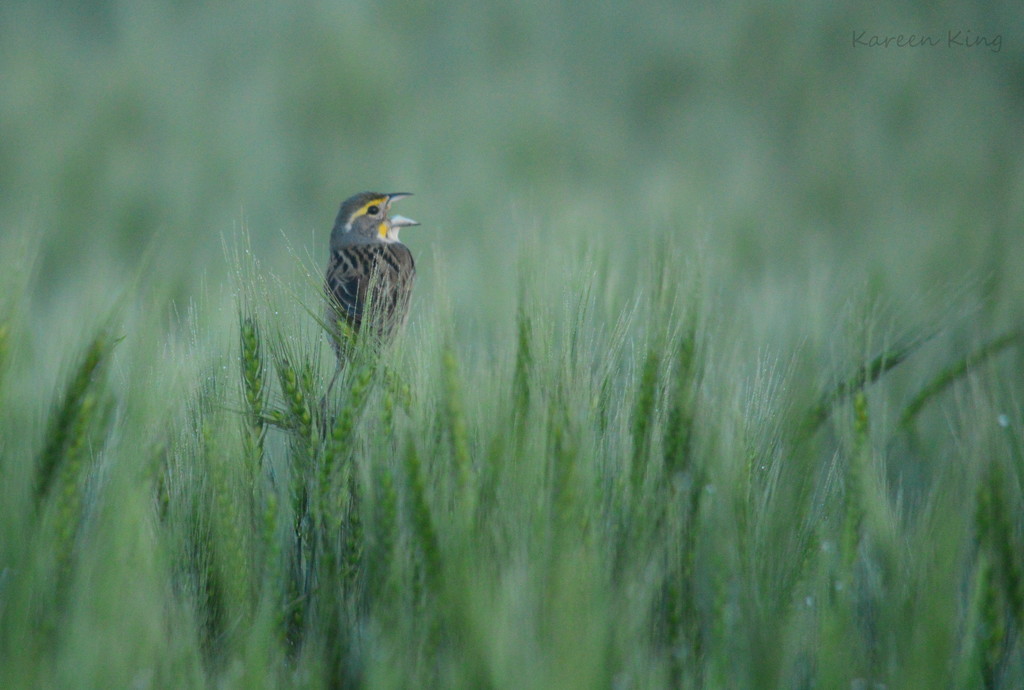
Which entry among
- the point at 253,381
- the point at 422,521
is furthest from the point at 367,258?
the point at 422,521

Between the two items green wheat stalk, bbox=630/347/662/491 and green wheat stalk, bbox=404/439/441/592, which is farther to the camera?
green wheat stalk, bbox=630/347/662/491

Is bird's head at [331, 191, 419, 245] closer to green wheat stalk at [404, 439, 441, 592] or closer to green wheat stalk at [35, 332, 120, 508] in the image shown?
green wheat stalk at [35, 332, 120, 508]

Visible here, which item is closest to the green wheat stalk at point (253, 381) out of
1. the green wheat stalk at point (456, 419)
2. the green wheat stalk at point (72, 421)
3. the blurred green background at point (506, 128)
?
the green wheat stalk at point (72, 421)

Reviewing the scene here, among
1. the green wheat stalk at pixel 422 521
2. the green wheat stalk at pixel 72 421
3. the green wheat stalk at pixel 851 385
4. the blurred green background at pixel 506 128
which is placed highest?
the blurred green background at pixel 506 128

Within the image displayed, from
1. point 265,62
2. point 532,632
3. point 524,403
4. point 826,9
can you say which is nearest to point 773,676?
point 532,632

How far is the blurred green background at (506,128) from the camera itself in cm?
396

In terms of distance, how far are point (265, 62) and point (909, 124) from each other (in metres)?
4.34

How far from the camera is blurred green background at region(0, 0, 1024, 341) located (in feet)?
13.0

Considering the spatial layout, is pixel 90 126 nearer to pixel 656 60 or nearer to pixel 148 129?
pixel 148 129

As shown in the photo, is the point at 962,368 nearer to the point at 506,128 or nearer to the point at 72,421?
the point at 72,421

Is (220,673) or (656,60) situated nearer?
(220,673)

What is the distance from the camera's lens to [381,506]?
999mm

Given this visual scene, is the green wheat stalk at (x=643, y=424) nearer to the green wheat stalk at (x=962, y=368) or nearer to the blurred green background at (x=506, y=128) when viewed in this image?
the green wheat stalk at (x=962, y=368)

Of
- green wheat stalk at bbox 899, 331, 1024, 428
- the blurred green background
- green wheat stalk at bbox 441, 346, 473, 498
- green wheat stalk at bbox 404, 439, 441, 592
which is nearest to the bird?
the blurred green background
